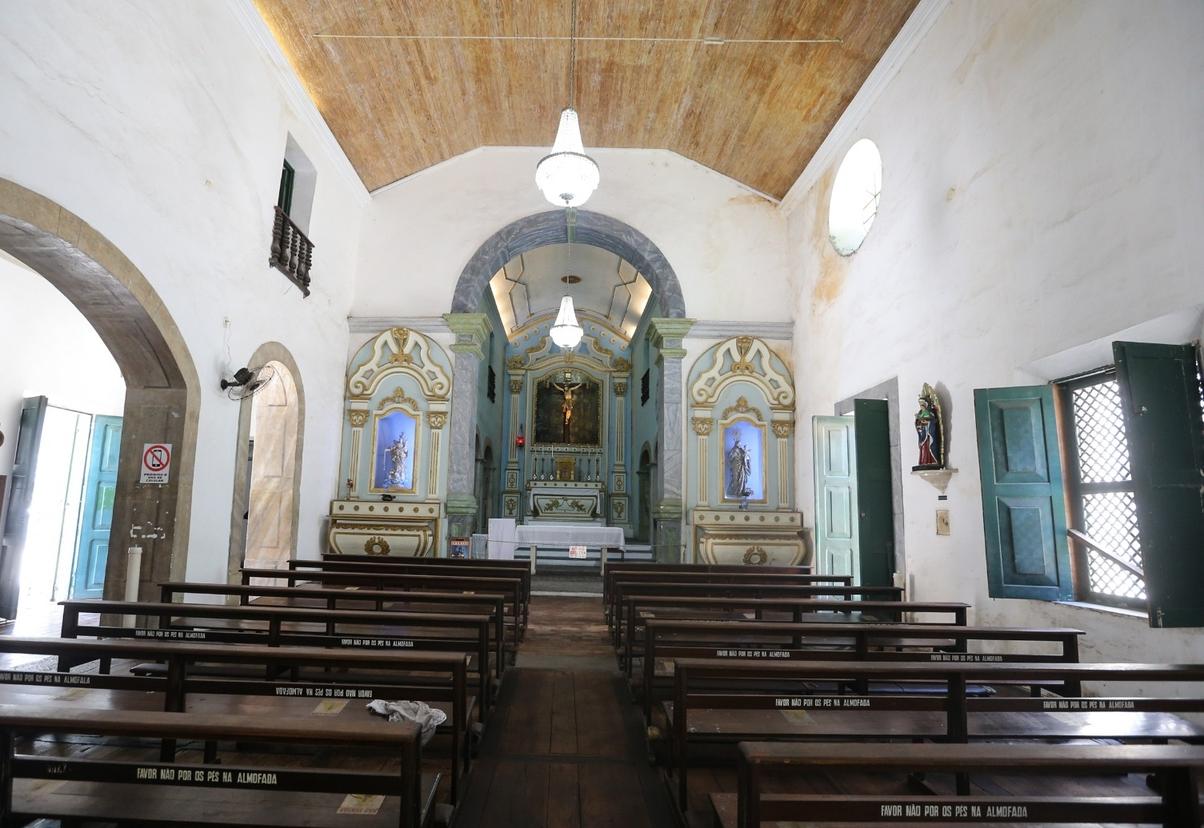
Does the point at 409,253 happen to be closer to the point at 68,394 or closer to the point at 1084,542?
the point at 68,394

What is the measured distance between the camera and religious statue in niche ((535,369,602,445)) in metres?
16.4

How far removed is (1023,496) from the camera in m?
4.36

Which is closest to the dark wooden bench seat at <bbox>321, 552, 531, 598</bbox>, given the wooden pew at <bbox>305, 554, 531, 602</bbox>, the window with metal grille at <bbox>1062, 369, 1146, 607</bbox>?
the wooden pew at <bbox>305, 554, 531, 602</bbox>

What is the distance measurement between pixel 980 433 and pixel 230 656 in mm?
4325

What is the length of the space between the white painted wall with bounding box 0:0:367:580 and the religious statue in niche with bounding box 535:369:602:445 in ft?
27.4

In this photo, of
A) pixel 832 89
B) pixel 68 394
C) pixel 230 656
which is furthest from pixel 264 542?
pixel 832 89

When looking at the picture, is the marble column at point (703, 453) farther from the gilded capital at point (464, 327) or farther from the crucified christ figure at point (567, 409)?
the crucified christ figure at point (567, 409)

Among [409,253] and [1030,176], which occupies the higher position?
[409,253]

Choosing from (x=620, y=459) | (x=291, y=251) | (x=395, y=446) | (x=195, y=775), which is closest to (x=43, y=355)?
(x=291, y=251)

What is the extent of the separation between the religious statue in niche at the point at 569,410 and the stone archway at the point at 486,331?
6839 mm

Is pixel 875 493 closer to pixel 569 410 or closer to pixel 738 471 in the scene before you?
pixel 738 471

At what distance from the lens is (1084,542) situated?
158 inches

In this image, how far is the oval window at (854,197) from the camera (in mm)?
7191

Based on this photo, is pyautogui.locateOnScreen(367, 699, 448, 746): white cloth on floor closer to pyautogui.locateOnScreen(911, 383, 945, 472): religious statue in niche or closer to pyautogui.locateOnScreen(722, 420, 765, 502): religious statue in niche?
pyautogui.locateOnScreen(911, 383, 945, 472): religious statue in niche
